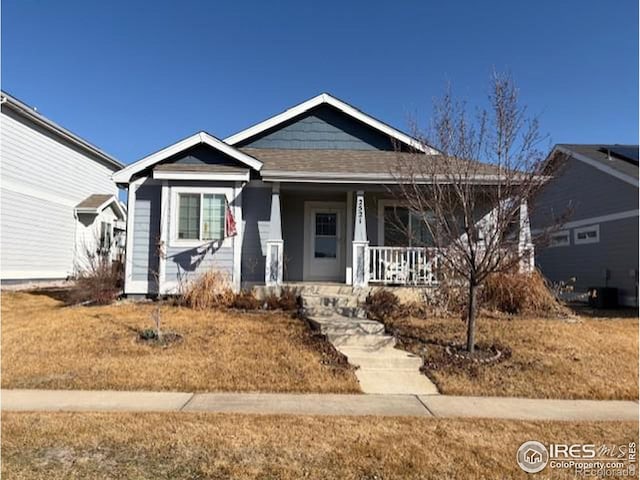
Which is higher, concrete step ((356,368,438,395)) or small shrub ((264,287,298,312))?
small shrub ((264,287,298,312))

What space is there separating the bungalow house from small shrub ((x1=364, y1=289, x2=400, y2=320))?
92cm

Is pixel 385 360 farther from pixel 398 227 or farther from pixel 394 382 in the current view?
pixel 398 227

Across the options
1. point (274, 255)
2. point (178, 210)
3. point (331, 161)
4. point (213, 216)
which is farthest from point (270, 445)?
point (331, 161)

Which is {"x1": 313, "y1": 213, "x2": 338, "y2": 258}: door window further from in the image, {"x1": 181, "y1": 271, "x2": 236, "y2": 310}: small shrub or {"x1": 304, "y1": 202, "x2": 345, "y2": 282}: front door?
{"x1": 181, "y1": 271, "x2": 236, "y2": 310}: small shrub

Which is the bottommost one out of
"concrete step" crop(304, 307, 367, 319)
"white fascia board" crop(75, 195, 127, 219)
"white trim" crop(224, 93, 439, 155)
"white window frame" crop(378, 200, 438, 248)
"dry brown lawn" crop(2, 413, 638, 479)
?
"dry brown lawn" crop(2, 413, 638, 479)

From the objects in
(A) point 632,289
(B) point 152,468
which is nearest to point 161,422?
(B) point 152,468

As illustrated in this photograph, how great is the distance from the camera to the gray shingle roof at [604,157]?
15.6m

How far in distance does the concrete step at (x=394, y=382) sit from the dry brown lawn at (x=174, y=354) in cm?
22

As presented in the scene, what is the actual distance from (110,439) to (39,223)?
55.2 feet

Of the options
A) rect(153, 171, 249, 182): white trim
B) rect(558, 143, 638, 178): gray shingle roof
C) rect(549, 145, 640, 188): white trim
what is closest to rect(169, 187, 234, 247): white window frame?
rect(153, 171, 249, 182): white trim

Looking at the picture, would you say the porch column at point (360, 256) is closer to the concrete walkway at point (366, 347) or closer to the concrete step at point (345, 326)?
the concrete walkway at point (366, 347)

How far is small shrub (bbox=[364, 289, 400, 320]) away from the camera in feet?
33.4

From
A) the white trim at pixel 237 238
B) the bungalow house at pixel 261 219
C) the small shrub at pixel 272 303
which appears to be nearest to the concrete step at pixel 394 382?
the small shrub at pixel 272 303

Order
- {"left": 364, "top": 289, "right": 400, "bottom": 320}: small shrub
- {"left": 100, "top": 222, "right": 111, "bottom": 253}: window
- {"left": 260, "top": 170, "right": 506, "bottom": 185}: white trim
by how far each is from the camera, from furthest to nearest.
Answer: {"left": 100, "top": 222, "right": 111, "bottom": 253}: window → {"left": 260, "top": 170, "right": 506, "bottom": 185}: white trim → {"left": 364, "top": 289, "right": 400, "bottom": 320}: small shrub
